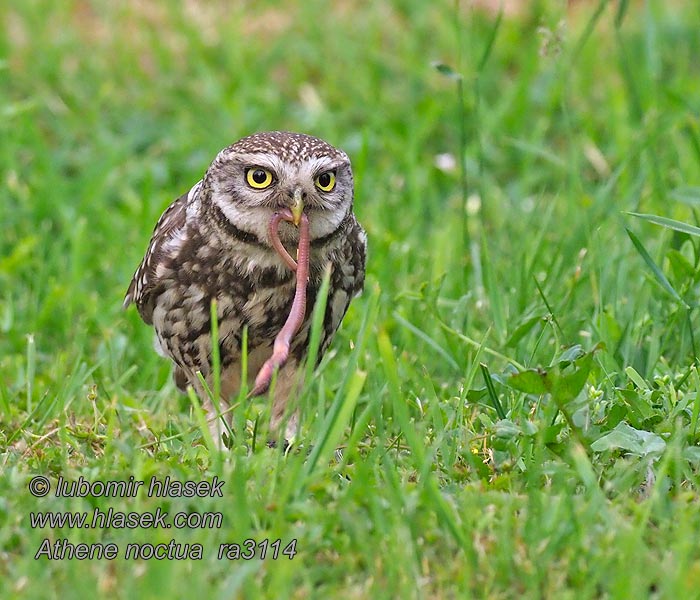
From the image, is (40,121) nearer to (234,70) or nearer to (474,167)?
(234,70)

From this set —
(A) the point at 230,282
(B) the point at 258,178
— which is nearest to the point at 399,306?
(A) the point at 230,282

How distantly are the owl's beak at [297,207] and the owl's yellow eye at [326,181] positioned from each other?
12 centimetres

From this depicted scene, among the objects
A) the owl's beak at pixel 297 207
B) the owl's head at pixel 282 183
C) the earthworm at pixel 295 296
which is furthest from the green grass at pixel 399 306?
the owl's head at pixel 282 183

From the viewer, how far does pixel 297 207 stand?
3.57m

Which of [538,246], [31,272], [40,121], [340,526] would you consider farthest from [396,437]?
[40,121]

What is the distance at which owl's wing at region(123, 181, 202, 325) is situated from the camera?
4062 mm

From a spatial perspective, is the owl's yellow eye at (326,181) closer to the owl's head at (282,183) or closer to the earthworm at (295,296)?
the owl's head at (282,183)

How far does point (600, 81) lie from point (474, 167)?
1.27 m

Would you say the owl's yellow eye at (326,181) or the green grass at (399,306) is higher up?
the owl's yellow eye at (326,181)

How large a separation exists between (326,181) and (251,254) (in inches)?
13.4

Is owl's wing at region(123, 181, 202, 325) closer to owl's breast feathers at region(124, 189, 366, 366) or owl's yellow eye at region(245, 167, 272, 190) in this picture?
owl's breast feathers at region(124, 189, 366, 366)

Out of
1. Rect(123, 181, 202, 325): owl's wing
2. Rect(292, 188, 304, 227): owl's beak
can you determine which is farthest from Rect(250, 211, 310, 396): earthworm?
Rect(123, 181, 202, 325): owl's wing

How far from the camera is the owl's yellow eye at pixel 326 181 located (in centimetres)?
370

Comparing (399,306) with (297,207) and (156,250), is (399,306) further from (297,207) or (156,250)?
(297,207)
